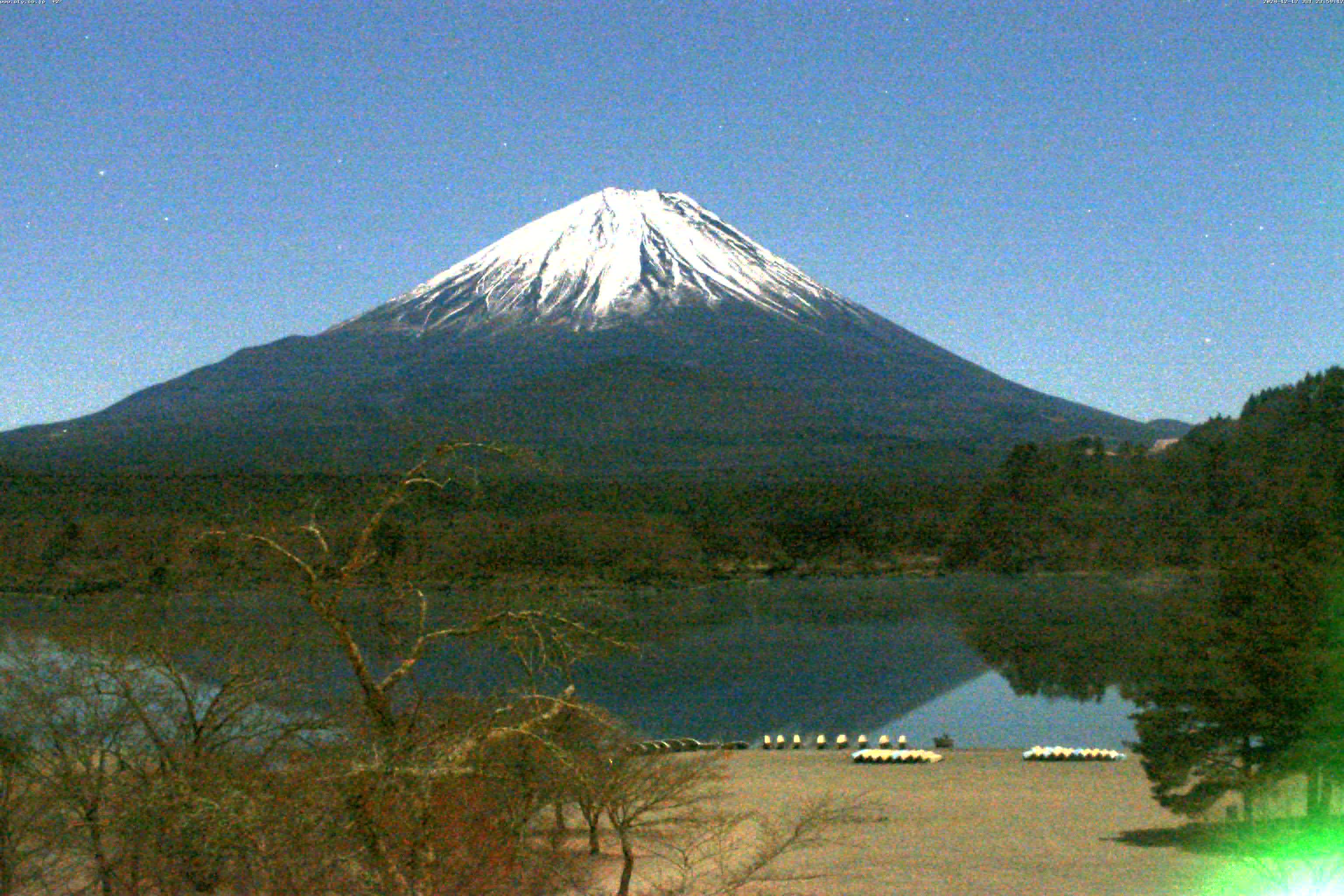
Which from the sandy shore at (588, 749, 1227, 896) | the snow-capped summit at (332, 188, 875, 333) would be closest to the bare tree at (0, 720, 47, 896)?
the sandy shore at (588, 749, 1227, 896)

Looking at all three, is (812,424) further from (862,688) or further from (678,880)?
(678,880)

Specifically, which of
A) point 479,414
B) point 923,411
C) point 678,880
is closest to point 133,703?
point 678,880

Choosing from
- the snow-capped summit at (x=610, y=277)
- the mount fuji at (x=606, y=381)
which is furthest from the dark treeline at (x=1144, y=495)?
the snow-capped summit at (x=610, y=277)

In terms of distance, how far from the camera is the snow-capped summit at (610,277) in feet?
402

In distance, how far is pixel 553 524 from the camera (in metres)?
53.4

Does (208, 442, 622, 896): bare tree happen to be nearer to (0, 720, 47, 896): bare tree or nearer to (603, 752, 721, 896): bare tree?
(0, 720, 47, 896): bare tree

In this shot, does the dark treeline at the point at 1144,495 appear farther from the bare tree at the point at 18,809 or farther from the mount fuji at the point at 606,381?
the bare tree at the point at 18,809

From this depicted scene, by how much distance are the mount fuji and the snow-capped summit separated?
0.84ft

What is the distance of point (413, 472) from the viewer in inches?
214

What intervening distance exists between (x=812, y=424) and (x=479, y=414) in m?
22.3

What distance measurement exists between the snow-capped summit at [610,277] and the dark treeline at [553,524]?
157 feet

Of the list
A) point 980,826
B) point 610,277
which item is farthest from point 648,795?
point 610,277

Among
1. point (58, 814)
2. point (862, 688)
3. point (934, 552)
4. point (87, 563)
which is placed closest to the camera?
point (58, 814)

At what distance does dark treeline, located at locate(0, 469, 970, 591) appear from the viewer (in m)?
37.0
